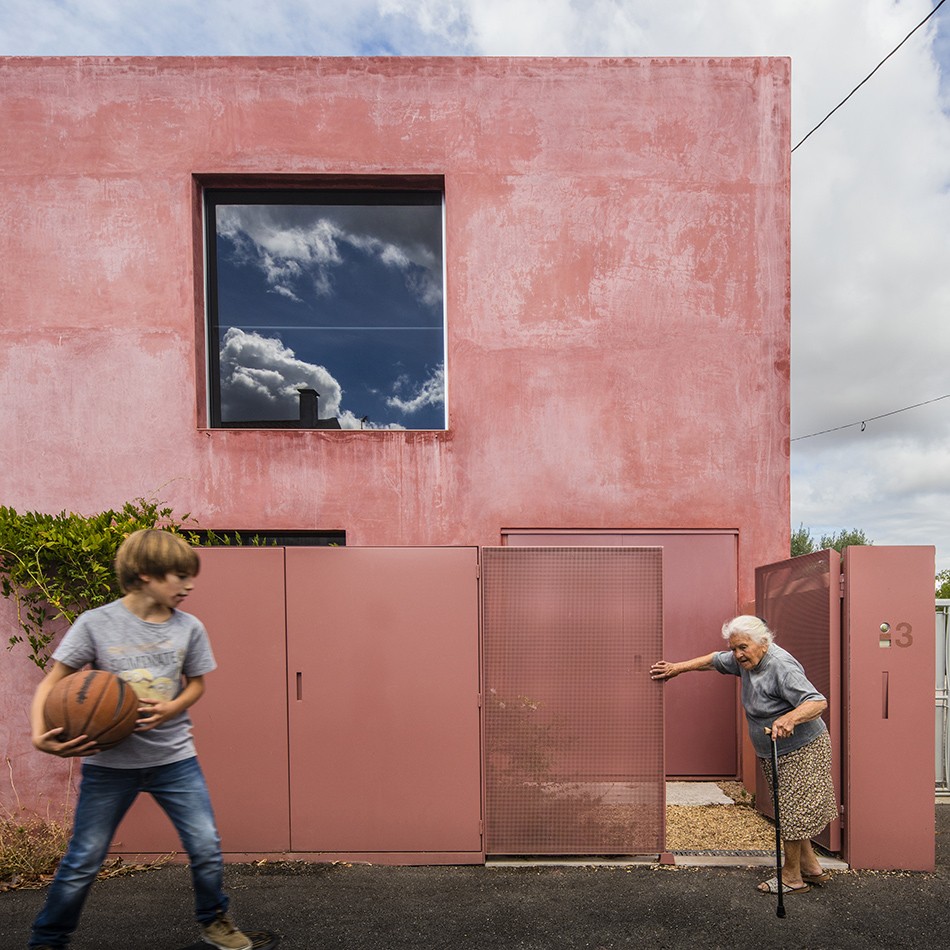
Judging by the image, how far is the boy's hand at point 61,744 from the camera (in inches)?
110

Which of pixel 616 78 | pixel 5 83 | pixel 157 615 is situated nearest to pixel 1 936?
pixel 157 615

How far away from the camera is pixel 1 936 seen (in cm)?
371

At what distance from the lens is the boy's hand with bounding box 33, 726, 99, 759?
2.80 metres

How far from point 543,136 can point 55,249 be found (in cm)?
454

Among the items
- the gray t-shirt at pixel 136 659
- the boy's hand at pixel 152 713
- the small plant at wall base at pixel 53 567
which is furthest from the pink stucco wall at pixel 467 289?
the boy's hand at pixel 152 713

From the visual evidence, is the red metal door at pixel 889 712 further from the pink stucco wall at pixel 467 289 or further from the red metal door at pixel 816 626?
the pink stucco wall at pixel 467 289

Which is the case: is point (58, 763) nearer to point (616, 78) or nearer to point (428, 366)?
point (428, 366)

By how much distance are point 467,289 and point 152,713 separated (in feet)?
15.0

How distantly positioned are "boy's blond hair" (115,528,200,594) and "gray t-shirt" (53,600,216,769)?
13cm

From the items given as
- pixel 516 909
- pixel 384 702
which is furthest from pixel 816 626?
pixel 384 702

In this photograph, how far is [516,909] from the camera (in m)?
3.94

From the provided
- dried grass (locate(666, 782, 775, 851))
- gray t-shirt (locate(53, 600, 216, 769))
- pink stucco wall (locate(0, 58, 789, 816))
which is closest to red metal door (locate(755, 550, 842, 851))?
dried grass (locate(666, 782, 775, 851))

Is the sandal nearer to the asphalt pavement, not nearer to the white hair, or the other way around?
the asphalt pavement

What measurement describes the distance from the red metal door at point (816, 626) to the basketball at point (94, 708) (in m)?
4.07
